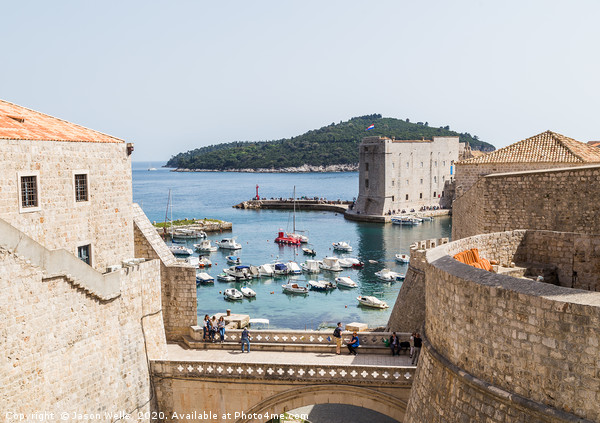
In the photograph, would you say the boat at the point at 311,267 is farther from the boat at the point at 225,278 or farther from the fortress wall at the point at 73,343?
the fortress wall at the point at 73,343

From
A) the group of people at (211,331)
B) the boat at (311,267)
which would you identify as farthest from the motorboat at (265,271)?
the group of people at (211,331)

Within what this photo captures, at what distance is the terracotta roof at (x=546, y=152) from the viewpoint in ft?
77.9

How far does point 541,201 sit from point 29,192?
14636 mm

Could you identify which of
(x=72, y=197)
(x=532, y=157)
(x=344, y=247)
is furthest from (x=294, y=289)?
(x=72, y=197)

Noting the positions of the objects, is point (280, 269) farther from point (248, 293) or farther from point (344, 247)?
point (344, 247)

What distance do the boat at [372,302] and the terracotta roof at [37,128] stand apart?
1076 inches

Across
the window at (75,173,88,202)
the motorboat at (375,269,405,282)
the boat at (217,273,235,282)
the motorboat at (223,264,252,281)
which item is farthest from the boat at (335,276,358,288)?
the window at (75,173,88,202)

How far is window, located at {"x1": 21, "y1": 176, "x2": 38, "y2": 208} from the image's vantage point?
1372 cm

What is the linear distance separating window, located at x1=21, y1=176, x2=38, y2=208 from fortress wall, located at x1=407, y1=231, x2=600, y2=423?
952 cm

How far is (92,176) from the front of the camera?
1592 cm

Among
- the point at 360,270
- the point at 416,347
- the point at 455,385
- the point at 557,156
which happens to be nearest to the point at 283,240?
the point at 360,270

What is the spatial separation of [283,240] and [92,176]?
2131 inches

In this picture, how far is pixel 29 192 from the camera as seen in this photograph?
1390cm

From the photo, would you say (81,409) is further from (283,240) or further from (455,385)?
(283,240)
